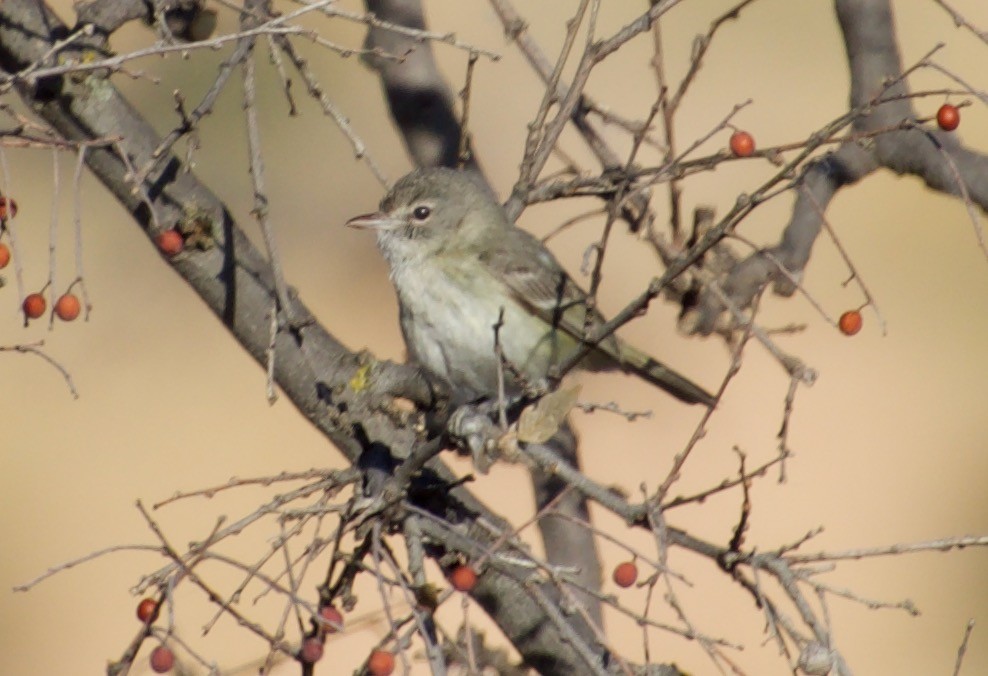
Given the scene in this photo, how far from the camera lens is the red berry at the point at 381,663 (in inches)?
120

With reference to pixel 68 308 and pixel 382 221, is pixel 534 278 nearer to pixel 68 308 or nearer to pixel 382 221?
pixel 382 221

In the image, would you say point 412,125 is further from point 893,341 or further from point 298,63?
point 893,341

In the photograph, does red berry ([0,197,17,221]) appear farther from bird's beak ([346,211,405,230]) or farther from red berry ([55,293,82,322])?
bird's beak ([346,211,405,230])

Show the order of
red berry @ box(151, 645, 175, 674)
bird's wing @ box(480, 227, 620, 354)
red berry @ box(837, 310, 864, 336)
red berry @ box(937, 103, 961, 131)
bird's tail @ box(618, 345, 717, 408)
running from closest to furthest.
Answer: red berry @ box(151, 645, 175, 674) < red berry @ box(937, 103, 961, 131) < red berry @ box(837, 310, 864, 336) < bird's wing @ box(480, 227, 620, 354) < bird's tail @ box(618, 345, 717, 408)

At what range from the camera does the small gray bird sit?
15.4ft

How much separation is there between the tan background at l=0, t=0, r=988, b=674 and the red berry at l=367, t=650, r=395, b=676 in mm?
3382

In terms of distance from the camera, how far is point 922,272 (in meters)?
7.22

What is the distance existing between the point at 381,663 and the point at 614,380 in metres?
4.29

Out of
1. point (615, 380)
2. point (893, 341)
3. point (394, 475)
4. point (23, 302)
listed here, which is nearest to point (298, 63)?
point (23, 302)

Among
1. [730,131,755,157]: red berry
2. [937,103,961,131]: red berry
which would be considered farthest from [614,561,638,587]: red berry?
[937,103,961,131]: red berry

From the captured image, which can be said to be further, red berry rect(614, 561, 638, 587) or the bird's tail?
the bird's tail

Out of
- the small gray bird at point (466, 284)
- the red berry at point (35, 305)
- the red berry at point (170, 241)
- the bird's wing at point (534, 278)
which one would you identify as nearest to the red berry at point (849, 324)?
the small gray bird at point (466, 284)

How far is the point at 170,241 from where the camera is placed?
3.69 m

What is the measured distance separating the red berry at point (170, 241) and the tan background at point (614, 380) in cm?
314
